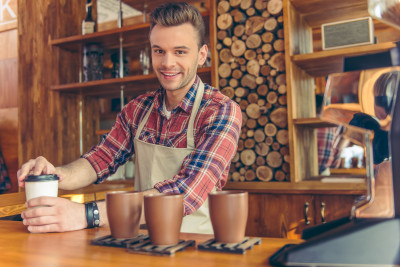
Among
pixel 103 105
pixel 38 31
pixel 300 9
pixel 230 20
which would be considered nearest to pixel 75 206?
pixel 230 20

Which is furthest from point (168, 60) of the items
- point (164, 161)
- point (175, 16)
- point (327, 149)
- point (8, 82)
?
point (8, 82)

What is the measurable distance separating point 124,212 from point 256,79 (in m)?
1.85

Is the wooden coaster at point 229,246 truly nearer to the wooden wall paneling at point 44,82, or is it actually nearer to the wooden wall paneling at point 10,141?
the wooden wall paneling at point 44,82

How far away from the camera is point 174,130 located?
166cm

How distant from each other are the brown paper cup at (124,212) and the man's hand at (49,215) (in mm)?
232

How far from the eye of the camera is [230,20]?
263cm

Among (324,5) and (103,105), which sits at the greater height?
(324,5)

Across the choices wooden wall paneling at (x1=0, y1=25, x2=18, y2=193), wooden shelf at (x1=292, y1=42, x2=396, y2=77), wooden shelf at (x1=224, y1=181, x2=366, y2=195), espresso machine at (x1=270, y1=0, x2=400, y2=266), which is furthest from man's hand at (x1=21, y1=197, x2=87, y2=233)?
wooden wall paneling at (x1=0, y1=25, x2=18, y2=193)

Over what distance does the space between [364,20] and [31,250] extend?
7.05 feet

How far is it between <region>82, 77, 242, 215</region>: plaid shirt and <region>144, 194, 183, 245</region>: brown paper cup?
0.30 meters

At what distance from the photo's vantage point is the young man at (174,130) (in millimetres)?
1331

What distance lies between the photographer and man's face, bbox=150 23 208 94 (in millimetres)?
1598

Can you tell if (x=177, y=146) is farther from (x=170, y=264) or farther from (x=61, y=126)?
(x=61, y=126)

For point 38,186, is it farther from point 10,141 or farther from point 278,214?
point 10,141
